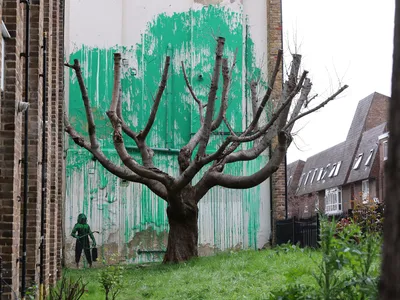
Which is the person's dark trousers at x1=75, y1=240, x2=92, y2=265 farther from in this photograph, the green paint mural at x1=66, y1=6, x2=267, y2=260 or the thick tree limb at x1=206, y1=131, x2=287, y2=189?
the thick tree limb at x1=206, y1=131, x2=287, y2=189

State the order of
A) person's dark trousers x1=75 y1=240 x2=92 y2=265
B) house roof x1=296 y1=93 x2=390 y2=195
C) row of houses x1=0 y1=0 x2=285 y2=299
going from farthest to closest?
1. house roof x1=296 y1=93 x2=390 y2=195
2. row of houses x1=0 y1=0 x2=285 y2=299
3. person's dark trousers x1=75 y1=240 x2=92 y2=265

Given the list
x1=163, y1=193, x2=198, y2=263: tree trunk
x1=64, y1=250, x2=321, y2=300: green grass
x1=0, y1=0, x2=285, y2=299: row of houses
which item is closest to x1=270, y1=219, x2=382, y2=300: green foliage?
x1=64, y1=250, x2=321, y2=300: green grass

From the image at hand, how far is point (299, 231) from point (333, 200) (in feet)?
118

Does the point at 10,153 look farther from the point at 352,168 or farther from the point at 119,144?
the point at 352,168

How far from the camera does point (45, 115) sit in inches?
479

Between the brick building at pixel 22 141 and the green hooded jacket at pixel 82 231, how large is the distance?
4699 millimetres

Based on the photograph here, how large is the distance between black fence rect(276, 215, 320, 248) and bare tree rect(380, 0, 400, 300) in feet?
55.3

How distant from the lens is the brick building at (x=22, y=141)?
28.3 feet

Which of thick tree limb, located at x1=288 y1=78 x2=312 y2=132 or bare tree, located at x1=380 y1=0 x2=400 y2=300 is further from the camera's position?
→ thick tree limb, located at x1=288 y1=78 x2=312 y2=132

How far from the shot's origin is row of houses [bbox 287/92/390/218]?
46688mm

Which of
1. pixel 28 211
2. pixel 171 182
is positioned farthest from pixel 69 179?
pixel 28 211

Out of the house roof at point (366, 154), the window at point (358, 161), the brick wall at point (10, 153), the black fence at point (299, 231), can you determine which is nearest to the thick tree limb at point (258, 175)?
the black fence at point (299, 231)

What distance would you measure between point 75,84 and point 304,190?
149 feet

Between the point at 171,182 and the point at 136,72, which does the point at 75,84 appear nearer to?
the point at 136,72
